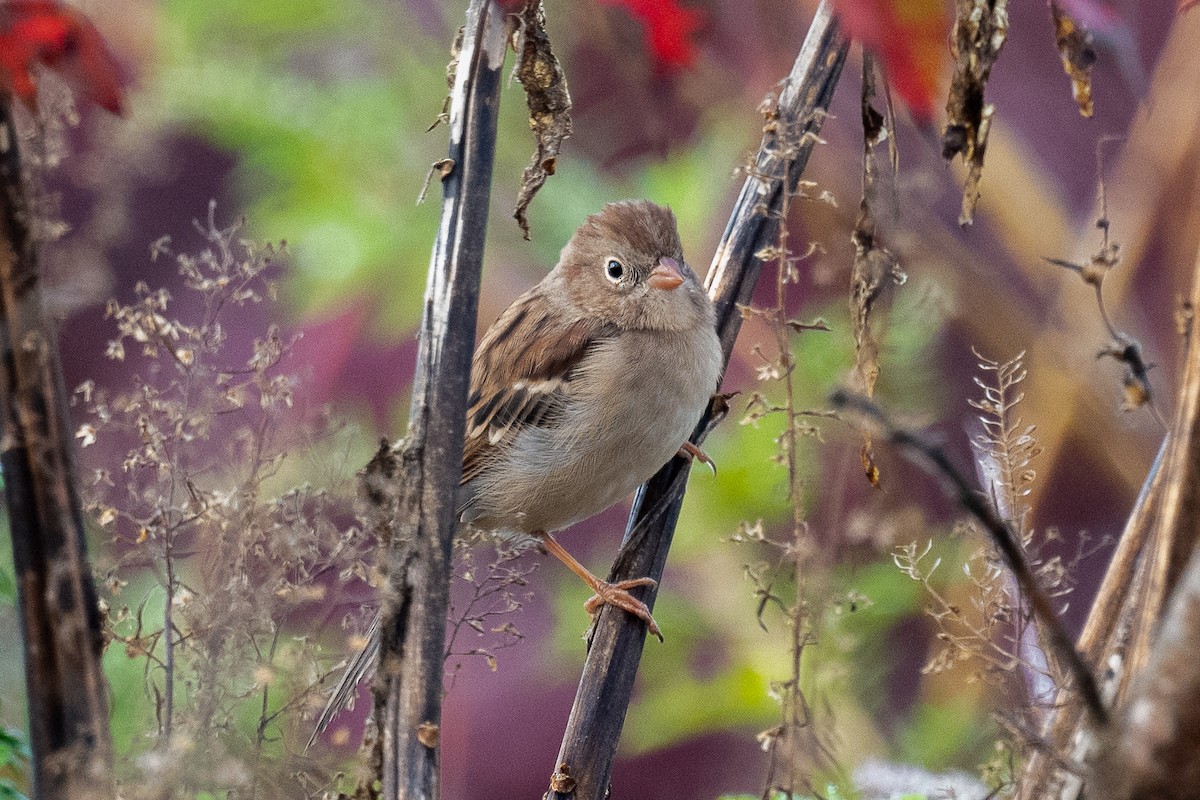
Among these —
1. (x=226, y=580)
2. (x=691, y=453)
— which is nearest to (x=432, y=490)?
(x=226, y=580)

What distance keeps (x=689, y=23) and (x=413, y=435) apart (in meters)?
0.92

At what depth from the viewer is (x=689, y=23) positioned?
1665 millimetres

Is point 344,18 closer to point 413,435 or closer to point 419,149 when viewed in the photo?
point 419,149

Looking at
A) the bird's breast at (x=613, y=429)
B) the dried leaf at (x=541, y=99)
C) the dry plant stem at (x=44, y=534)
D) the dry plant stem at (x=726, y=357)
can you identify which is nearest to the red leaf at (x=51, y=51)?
the dry plant stem at (x=44, y=534)

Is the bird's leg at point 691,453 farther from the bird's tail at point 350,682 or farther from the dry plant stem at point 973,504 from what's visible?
the dry plant stem at point 973,504

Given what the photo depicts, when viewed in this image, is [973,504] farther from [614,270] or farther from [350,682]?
[614,270]

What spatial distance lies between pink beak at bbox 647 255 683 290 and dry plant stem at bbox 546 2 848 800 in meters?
0.59

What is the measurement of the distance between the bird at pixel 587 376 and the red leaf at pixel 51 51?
1287 mm

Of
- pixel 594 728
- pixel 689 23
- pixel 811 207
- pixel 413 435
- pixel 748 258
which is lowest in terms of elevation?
pixel 594 728

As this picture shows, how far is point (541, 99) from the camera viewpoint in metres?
1.13

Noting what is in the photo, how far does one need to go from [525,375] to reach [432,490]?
55.0 inches

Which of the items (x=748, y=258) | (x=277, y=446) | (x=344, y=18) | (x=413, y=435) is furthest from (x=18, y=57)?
(x=344, y=18)

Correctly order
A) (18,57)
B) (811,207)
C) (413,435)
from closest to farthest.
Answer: (18,57) → (413,435) → (811,207)

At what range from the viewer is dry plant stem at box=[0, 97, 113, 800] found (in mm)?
812
